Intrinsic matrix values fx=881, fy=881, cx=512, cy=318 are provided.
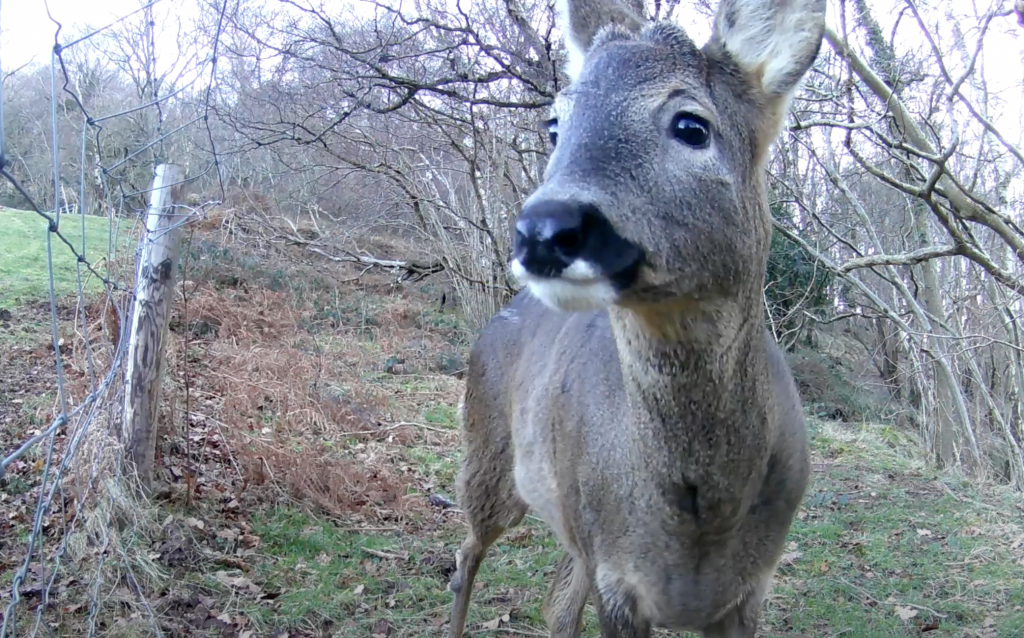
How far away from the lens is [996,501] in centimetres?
820

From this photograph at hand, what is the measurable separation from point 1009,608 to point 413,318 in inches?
462

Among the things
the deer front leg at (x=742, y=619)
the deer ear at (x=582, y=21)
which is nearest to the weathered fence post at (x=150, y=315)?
the deer ear at (x=582, y=21)

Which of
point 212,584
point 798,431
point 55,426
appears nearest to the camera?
point 55,426

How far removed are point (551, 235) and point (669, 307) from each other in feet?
2.03

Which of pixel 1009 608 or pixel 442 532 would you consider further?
pixel 442 532

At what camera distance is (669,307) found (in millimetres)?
2508

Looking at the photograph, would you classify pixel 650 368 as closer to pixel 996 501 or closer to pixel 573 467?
pixel 573 467

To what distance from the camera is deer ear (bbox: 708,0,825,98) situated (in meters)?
2.73

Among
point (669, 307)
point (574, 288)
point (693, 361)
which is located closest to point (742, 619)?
point (693, 361)

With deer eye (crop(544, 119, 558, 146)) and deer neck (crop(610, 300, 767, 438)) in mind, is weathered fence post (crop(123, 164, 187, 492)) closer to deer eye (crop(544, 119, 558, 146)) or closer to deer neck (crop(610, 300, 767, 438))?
deer eye (crop(544, 119, 558, 146))

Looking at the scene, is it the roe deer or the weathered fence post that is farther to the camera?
the weathered fence post

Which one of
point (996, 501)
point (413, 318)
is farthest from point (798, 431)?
point (413, 318)

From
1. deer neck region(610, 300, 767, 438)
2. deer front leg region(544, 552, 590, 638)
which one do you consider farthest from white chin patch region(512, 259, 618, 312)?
deer front leg region(544, 552, 590, 638)

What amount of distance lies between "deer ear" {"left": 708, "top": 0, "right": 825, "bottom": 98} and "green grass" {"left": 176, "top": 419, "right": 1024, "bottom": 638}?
3.71 metres
